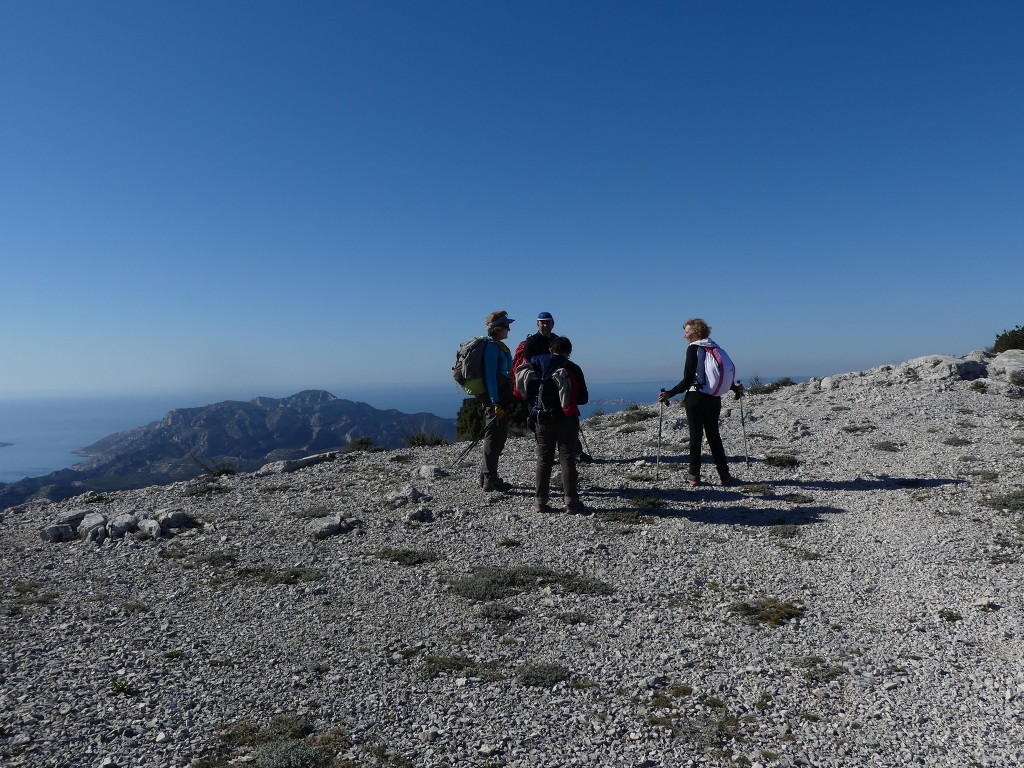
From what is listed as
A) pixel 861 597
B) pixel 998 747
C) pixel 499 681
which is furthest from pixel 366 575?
pixel 998 747

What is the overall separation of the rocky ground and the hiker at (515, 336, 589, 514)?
570mm

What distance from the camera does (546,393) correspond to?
8.84 meters

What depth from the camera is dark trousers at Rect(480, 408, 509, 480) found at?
9861mm

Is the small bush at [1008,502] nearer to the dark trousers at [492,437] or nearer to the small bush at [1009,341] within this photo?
the dark trousers at [492,437]

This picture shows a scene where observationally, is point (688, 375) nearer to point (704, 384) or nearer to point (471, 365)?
point (704, 384)

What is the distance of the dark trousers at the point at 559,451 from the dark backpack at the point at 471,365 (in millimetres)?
1374

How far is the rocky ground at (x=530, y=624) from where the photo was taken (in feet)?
12.8

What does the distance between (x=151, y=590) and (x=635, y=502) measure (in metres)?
6.58

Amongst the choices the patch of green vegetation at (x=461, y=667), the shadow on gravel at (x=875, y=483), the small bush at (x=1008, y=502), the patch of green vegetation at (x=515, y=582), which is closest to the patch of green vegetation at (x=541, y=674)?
the patch of green vegetation at (x=461, y=667)

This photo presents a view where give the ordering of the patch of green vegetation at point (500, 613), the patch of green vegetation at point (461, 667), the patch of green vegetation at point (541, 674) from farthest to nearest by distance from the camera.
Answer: the patch of green vegetation at point (500, 613)
the patch of green vegetation at point (461, 667)
the patch of green vegetation at point (541, 674)

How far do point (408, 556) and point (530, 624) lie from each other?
2.39 m

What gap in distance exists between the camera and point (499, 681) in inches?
183

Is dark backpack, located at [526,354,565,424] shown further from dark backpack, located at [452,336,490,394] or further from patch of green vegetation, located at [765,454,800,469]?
patch of green vegetation, located at [765,454,800,469]

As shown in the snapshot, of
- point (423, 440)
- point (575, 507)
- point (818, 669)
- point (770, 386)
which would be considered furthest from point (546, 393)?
point (770, 386)
